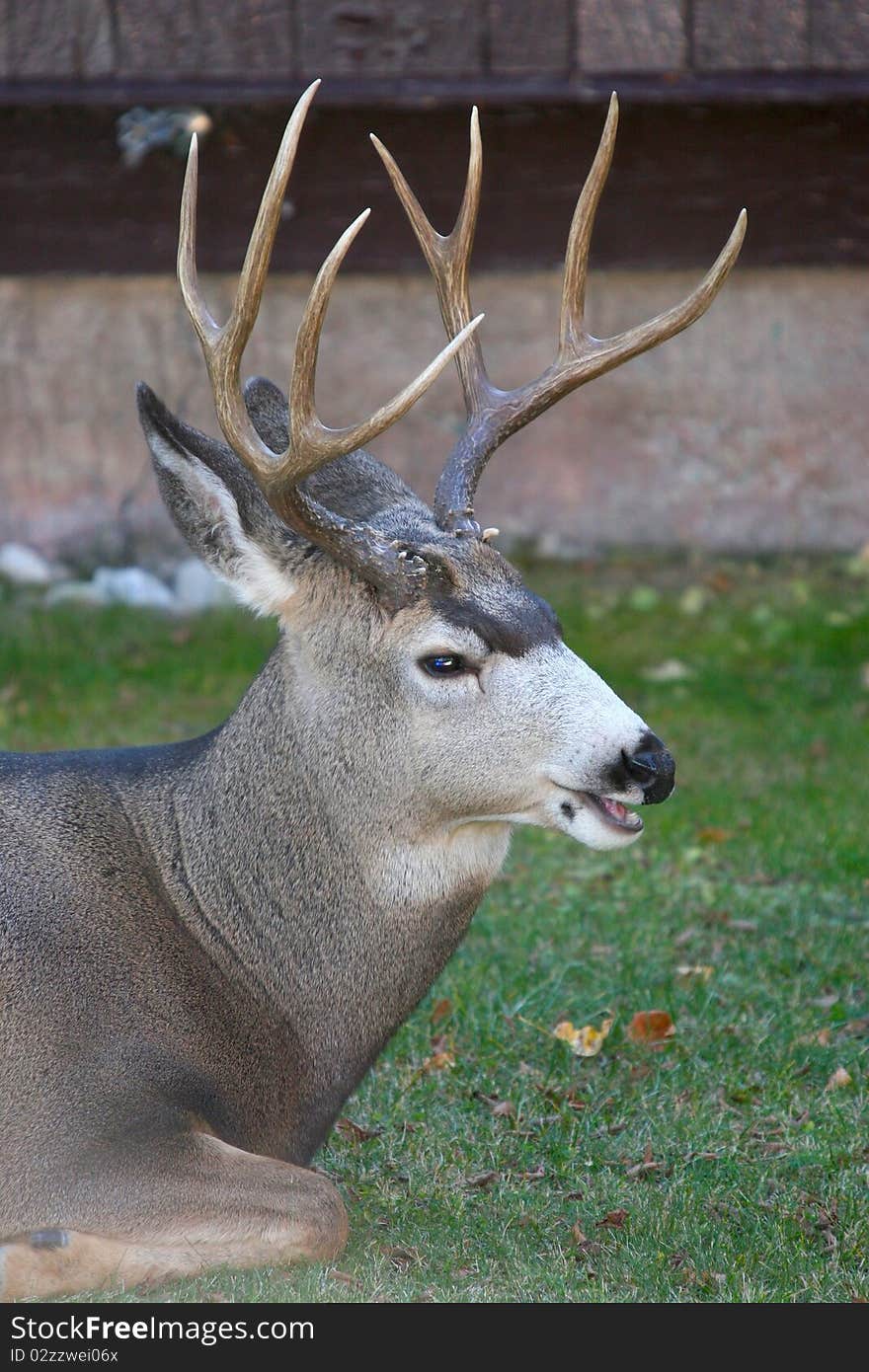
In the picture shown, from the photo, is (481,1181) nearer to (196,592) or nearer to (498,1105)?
(498,1105)

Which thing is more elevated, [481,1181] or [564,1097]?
[481,1181]

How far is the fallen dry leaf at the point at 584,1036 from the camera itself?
5.16 m

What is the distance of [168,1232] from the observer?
12.0 ft

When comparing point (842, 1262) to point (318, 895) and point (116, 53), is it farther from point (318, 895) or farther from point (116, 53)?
point (116, 53)

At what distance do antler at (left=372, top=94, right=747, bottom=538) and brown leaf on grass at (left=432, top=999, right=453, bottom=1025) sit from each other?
170 cm

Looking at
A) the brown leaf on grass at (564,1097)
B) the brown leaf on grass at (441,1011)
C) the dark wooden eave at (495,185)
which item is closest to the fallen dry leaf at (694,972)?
the brown leaf on grass at (441,1011)

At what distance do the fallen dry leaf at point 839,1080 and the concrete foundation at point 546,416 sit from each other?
5.18 metres

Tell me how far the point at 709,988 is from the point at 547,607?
190 cm

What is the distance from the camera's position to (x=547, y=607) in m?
4.12

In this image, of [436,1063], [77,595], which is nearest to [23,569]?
[77,595]

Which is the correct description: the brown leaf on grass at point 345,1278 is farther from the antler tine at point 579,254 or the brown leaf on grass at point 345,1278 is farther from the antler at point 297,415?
the antler tine at point 579,254

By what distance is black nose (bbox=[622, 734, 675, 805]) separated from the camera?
3.79 metres

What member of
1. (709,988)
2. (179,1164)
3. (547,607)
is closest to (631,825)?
(547,607)

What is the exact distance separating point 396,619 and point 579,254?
1164 millimetres
